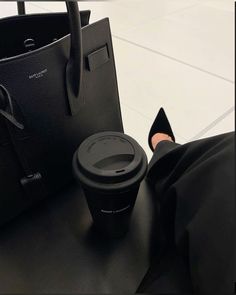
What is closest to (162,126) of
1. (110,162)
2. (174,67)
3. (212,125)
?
(212,125)

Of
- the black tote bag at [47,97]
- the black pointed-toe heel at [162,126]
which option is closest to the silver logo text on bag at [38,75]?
the black tote bag at [47,97]

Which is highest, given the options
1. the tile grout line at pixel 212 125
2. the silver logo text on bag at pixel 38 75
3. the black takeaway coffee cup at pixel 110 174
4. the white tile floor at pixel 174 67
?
the silver logo text on bag at pixel 38 75

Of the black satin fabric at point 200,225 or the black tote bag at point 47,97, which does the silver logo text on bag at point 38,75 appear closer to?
the black tote bag at point 47,97

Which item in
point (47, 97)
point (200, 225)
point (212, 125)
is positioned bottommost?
point (212, 125)

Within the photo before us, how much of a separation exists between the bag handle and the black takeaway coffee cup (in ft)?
0.26

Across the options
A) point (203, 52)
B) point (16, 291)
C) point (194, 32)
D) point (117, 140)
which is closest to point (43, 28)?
point (117, 140)

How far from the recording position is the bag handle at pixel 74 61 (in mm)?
438

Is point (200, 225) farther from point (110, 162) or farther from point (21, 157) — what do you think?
point (21, 157)

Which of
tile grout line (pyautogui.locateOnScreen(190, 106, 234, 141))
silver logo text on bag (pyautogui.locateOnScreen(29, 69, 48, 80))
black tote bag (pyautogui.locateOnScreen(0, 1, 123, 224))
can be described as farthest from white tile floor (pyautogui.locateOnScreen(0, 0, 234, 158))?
silver logo text on bag (pyautogui.locateOnScreen(29, 69, 48, 80))

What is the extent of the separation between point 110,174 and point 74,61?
0.20 meters

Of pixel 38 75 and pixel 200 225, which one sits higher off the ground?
pixel 38 75

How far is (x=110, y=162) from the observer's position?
0.46m

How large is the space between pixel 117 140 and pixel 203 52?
3.08 ft

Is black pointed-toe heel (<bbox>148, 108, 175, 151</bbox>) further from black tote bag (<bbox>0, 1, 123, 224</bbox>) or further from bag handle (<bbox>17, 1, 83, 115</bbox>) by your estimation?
bag handle (<bbox>17, 1, 83, 115</bbox>)
